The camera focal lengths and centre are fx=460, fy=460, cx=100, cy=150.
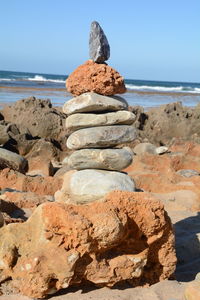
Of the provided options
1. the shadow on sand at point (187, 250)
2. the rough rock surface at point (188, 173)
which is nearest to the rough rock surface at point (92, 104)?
the shadow on sand at point (187, 250)

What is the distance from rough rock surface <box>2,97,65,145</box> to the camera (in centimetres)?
1499

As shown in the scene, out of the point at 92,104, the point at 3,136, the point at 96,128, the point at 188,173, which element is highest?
the point at 92,104

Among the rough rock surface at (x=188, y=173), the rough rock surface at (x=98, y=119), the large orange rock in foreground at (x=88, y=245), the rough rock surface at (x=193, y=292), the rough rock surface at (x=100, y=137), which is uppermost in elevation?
the rough rock surface at (x=98, y=119)

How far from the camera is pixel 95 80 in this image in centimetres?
607

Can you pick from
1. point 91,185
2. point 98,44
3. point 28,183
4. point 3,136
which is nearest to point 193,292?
point 91,185

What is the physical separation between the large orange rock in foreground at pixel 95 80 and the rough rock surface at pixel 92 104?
0.35 ft

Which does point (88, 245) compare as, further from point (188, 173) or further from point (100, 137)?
point (188, 173)

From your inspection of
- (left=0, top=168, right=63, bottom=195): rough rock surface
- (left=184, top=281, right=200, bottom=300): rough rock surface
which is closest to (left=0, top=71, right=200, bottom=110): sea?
(left=0, top=168, right=63, bottom=195): rough rock surface

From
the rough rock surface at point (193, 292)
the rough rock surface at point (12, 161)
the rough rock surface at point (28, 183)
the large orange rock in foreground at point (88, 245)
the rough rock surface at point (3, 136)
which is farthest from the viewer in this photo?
the rough rock surface at point (3, 136)

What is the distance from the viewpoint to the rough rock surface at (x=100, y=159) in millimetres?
6094

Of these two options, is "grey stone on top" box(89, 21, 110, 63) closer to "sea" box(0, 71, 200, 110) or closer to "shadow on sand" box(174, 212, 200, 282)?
"shadow on sand" box(174, 212, 200, 282)

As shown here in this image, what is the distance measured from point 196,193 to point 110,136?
3.83 m

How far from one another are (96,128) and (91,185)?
76 centimetres

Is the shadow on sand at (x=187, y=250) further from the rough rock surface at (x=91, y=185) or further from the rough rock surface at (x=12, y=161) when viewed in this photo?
the rough rock surface at (x=12, y=161)
